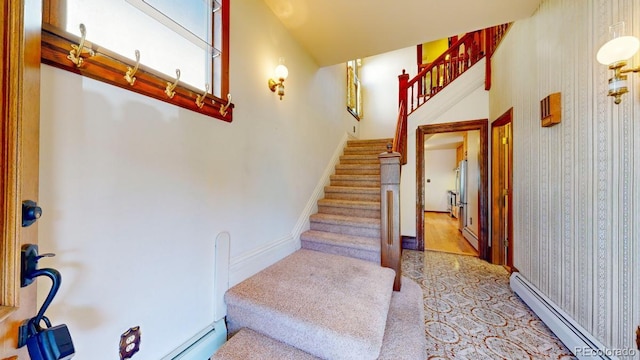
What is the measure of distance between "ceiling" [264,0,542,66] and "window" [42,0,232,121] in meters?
0.85

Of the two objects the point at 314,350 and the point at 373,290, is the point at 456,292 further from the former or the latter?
the point at 314,350

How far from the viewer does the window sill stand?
2.78 feet

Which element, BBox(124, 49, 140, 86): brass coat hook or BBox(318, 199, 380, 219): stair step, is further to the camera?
BBox(318, 199, 380, 219): stair step

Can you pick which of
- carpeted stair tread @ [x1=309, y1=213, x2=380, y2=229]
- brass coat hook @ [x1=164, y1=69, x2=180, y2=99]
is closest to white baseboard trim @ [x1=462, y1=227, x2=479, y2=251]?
carpeted stair tread @ [x1=309, y1=213, x2=380, y2=229]

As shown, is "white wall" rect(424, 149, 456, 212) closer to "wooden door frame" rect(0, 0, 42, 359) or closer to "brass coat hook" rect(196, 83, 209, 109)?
"brass coat hook" rect(196, 83, 209, 109)

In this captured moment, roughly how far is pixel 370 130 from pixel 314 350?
4993 mm

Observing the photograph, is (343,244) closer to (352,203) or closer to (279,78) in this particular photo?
(352,203)

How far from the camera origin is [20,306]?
61cm

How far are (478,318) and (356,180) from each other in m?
2.01

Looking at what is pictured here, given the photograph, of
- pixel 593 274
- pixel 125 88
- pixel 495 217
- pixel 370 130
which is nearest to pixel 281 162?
pixel 125 88

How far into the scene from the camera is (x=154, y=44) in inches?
48.6

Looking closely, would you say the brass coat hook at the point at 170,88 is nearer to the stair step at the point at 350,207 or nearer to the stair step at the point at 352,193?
the stair step at the point at 350,207

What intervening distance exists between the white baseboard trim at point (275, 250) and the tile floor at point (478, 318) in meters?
1.38

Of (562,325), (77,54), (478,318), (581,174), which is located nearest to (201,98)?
(77,54)
